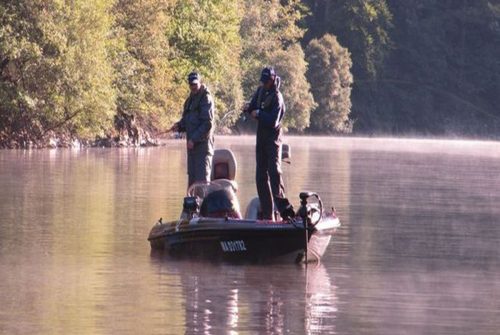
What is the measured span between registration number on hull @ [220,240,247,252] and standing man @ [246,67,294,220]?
893 millimetres

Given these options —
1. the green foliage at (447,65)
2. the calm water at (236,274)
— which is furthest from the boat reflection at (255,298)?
the green foliage at (447,65)

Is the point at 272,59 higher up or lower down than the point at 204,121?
higher up

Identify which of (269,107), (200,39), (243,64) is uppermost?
(243,64)

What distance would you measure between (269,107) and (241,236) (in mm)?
1765

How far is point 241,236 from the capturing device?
56.6 ft

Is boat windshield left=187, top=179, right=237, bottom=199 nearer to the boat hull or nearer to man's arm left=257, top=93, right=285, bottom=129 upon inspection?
man's arm left=257, top=93, right=285, bottom=129

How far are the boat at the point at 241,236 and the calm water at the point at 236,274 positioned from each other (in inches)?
9.2

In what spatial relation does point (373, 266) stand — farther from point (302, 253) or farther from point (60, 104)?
point (60, 104)

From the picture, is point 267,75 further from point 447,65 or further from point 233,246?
point 447,65

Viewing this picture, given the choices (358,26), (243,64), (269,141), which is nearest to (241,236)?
(269,141)

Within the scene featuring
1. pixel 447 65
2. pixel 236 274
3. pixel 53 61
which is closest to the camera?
pixel 236 274

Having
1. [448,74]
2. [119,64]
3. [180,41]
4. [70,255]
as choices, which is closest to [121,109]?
[119,64]

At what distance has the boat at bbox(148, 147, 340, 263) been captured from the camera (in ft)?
56.5

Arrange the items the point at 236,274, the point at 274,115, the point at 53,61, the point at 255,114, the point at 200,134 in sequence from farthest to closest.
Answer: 1. the point at 53,61
2. the point at 200,134
3. the point at 274,115
4. the point at 255,114
5. the point at 236,274
